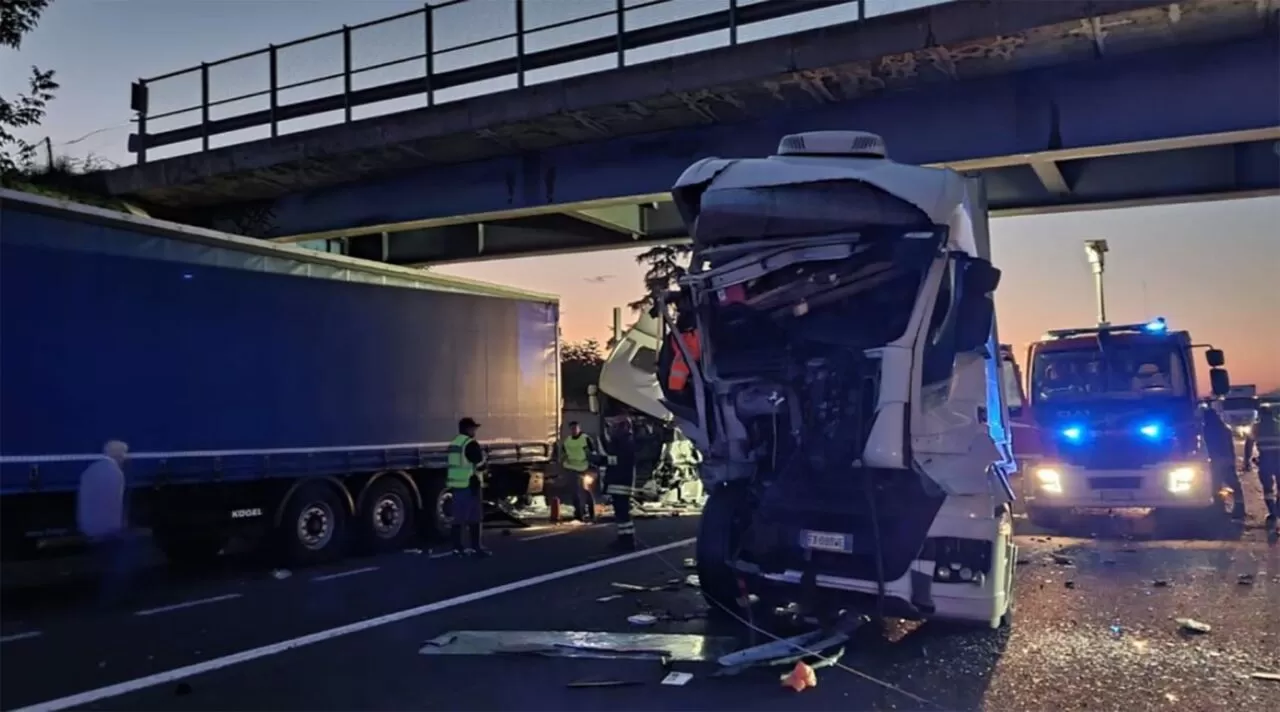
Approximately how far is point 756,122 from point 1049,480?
19.1 feet

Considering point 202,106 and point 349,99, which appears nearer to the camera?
point 349,99

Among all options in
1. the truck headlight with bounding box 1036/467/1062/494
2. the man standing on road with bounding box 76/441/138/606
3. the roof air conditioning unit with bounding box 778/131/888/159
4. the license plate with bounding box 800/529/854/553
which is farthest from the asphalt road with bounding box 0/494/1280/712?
the roof air conditioning unit with bounding box 778/131/888/159

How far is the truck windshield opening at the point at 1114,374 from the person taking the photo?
13359mm

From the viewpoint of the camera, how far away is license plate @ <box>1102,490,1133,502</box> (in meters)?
12.9

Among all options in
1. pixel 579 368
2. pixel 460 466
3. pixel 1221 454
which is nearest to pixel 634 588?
pixel 460 466

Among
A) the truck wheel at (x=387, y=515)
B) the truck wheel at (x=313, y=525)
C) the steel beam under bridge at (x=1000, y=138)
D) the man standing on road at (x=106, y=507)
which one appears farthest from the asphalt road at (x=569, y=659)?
the steel beam under bridge at (x=1000, y=138)

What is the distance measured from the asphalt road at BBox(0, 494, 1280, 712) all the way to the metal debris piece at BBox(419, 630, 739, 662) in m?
0.14

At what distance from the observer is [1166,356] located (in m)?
13.5

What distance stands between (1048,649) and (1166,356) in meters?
7.83

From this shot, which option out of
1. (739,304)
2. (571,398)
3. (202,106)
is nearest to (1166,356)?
(739,304)

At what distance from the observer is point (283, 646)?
7316 millimetres

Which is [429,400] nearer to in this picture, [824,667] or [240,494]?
[240,494]

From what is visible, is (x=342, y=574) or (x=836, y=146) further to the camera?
(x=342, y=574)

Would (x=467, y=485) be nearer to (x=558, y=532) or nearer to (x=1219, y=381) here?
(x=558, y=532)
